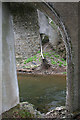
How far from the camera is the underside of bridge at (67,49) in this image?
287 cm

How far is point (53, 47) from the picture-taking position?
12391mm

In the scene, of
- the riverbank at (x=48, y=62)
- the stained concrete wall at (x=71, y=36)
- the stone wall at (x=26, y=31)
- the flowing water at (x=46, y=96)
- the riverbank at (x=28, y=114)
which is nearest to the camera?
the stained concrete wall at (x=71, y=36)

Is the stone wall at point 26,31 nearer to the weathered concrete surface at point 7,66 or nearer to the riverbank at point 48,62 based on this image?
the riverbank at point 48,62

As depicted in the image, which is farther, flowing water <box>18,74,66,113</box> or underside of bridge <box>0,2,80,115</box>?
flowing water <box>18,74,66,113</box>

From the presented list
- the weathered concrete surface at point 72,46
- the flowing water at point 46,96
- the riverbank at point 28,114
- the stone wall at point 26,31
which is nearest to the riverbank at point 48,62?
the stone wall at point 26,31

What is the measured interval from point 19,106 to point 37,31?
9631 millimetres

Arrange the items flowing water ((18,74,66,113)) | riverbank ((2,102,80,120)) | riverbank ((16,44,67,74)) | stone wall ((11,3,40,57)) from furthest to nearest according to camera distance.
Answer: stone wall ((11,3,40,57))
riverbank ((16,44,67,74))
flowing water ((18,74,66,113))
riverbank ((2,102,80,120))

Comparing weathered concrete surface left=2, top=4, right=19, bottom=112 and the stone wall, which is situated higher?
the stone wall

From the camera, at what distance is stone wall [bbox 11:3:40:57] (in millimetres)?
12422

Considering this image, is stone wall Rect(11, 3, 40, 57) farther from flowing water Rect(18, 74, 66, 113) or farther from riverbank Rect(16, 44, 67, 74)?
flowing water Rect(18, 74, 66, 113)

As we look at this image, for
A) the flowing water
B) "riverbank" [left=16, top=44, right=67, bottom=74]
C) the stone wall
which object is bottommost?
the flowing water

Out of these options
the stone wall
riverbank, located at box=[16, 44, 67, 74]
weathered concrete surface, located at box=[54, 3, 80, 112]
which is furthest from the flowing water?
the stone wall

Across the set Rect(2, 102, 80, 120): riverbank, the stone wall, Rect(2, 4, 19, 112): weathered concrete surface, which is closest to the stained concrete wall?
Rect(2, 102, 80, 120): riverbank

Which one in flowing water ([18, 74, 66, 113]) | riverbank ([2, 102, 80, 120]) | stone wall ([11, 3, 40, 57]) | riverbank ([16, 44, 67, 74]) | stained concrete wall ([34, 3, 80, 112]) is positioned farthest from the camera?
stone wall ([11, 3, 40, 57])
